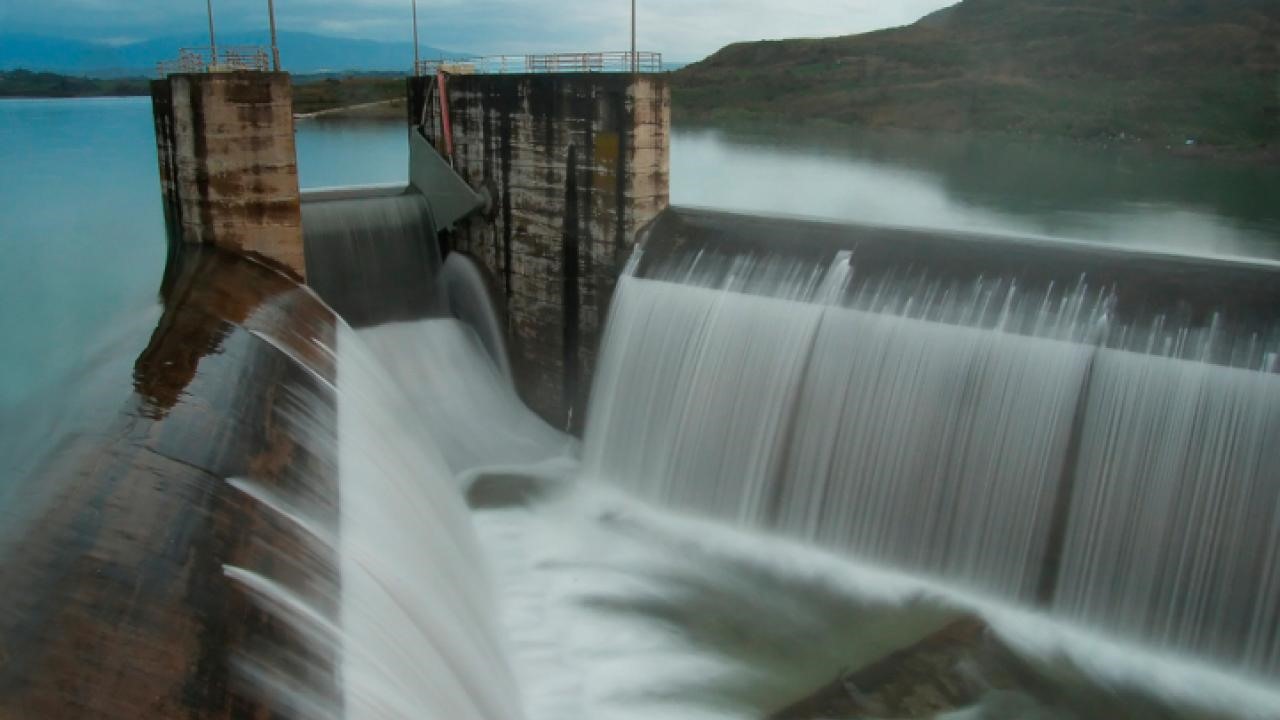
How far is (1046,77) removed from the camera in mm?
51031

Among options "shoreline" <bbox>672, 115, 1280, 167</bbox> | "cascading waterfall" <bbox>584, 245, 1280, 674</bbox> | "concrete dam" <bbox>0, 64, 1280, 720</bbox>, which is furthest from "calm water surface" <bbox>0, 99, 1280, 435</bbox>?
"cascading waterfall" <bbox>584, 245, 1280, 674</bbox>

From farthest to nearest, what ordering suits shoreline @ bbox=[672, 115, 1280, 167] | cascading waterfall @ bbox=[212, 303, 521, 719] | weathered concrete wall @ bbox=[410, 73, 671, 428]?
shoreline @ bbox=[672, 115, 1280, 167] < weathered concrete wall @ bbox=[410, 73, 671, 428] < cascading waterfall @ bbox=[212, 303, 521, 719]

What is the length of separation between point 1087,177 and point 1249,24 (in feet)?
63.6

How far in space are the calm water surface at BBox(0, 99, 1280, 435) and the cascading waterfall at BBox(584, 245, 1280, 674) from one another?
4.34 meters

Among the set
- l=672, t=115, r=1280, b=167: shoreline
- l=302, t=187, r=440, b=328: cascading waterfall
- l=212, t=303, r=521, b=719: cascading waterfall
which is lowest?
l=212, t=303, r=521, b=719: cascading waterfall

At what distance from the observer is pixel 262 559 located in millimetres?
6930

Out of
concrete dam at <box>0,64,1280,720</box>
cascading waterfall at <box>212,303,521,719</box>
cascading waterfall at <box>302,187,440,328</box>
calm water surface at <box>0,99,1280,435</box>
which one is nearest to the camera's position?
cascading waterfall at <box>212,303,521,719</box>

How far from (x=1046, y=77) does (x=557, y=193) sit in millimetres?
42565

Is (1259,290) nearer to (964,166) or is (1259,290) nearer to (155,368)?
(155,368)

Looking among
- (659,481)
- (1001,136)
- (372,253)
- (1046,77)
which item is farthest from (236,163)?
(1046,77)

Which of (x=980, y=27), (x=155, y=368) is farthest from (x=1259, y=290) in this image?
(x=980, y=27)

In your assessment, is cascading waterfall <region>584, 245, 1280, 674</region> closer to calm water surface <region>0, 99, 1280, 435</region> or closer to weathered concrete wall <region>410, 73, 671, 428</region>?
weathered concrete wall <region>410, 73, 671, 428</region>

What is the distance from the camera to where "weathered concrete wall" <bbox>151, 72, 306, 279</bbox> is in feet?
43.8

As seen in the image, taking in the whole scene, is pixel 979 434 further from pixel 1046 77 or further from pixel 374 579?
pixel 1046 77
